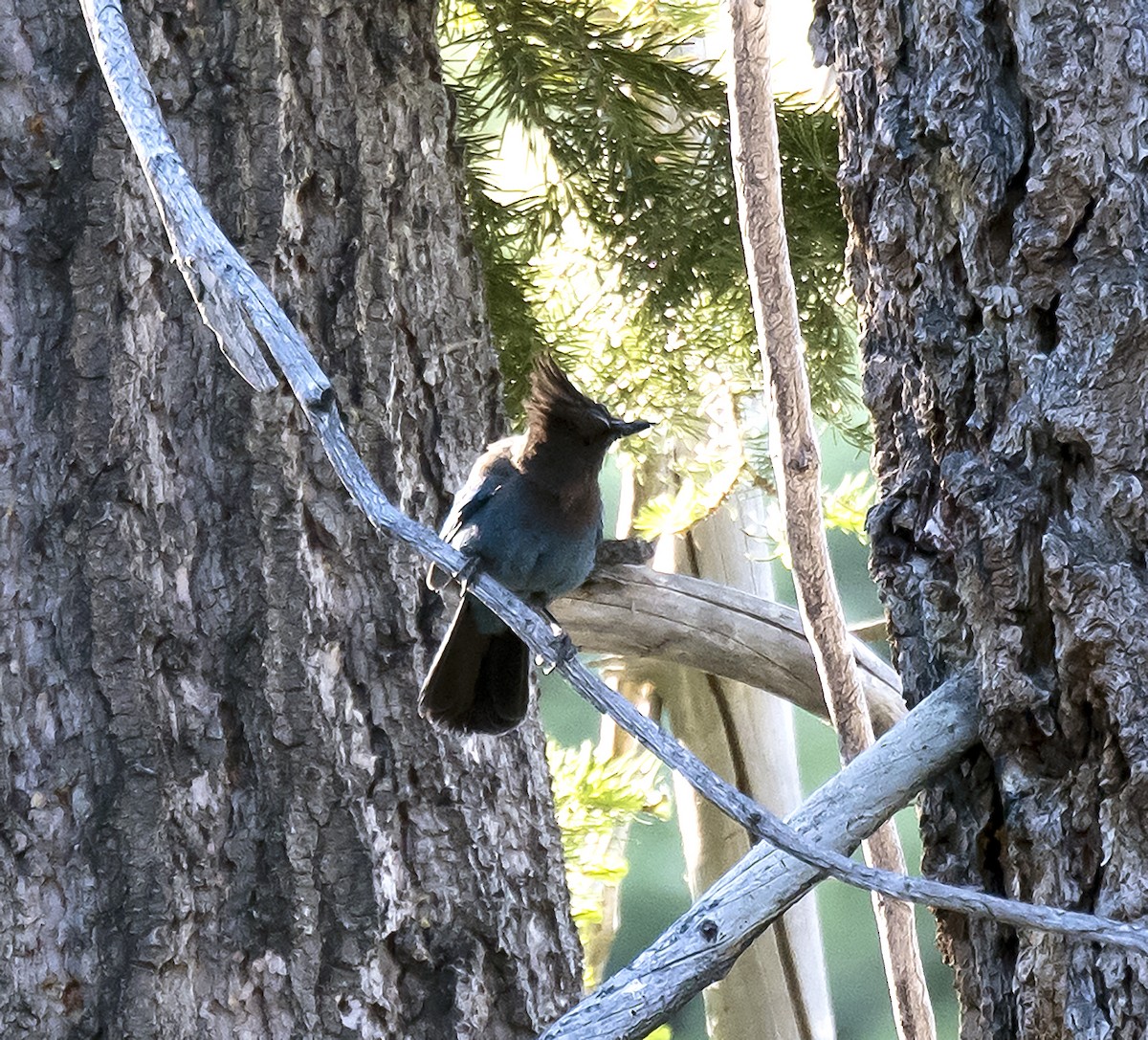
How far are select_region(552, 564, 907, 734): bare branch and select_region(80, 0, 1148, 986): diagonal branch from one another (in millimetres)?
1186

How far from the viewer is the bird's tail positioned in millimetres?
1551

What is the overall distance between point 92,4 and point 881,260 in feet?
1.82

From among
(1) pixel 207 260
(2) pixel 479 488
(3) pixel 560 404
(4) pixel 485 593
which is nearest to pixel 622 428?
(3) pixel 560 404

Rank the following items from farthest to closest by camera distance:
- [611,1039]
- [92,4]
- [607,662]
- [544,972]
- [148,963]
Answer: [607,662]
[544,972]
[148,963]
[92,4]
[611,1039]

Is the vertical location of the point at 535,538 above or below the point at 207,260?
below

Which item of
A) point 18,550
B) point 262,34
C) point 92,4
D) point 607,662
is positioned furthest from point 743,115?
point 607,662

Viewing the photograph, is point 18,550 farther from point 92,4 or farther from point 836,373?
point 836,373

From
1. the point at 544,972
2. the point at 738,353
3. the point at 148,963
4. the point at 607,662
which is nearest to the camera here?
the point at 148,963

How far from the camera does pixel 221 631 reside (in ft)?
5.05

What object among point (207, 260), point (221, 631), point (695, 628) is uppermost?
point (207, 260)

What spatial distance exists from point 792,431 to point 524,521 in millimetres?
360

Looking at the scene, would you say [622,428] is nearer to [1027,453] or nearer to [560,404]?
[560,404]

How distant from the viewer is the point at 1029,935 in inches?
33.7

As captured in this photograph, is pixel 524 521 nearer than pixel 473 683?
No
